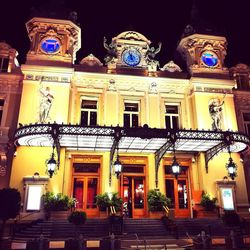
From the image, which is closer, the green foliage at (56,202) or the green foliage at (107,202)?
the green foliage at (56,202)

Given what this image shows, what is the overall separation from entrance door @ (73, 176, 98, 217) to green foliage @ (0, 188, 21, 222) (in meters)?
7.63

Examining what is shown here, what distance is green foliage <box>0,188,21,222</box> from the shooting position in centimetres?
1202

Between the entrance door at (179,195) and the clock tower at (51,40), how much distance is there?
12052 millimetres

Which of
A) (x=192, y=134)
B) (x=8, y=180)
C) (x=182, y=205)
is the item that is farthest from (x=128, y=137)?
(x=8, y=180)

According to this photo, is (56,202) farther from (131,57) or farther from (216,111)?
(216,111)

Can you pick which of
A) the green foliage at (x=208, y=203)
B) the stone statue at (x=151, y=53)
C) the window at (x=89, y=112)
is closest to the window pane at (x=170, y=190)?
the green foliage at (x=208, y=203)

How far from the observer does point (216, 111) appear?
2167 cm

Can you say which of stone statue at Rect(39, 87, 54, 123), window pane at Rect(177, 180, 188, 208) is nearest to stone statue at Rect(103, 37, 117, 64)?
stone statue at Rect(39, 87, 54, 123)

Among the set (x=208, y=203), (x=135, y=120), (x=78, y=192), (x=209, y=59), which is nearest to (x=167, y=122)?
(x=135, y=120)

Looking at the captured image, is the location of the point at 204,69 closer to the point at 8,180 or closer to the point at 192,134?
the point at 192,134

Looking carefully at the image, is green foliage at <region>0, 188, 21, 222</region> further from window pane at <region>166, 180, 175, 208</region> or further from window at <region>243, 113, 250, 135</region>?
window at <region>243, 113, 250, 135</region>

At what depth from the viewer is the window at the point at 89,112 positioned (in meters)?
21.7

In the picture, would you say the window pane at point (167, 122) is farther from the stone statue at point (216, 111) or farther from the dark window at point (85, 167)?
the dark window at point (85, 167)

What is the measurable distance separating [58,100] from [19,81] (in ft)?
12.1
